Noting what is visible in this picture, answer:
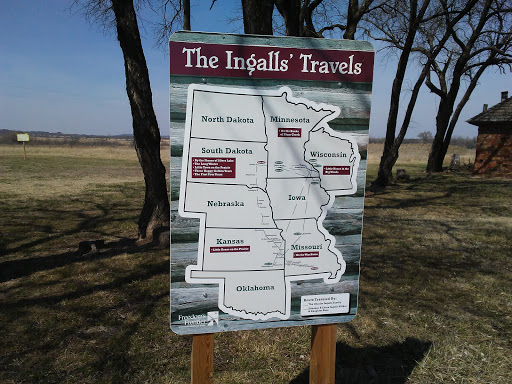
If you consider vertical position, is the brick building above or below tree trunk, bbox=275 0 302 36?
below

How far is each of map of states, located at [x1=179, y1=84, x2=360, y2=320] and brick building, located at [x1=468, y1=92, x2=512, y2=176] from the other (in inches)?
826

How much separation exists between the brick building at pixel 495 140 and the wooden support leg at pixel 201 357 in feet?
70.8

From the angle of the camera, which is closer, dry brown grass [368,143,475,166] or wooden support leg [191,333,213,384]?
wooden support leg [191,333,213,384]

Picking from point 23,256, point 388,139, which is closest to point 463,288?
point 23,256

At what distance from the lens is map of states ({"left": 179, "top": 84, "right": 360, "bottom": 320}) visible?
196cm

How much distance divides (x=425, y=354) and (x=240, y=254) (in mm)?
2412

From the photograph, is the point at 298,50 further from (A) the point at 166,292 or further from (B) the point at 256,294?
(A) the point at 166,292

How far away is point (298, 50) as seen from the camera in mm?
2008

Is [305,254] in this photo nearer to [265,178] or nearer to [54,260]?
[265,178]

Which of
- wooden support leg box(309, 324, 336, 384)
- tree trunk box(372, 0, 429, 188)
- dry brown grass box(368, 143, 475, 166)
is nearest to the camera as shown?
wooden support leg box(309, 324, 336, 384)
